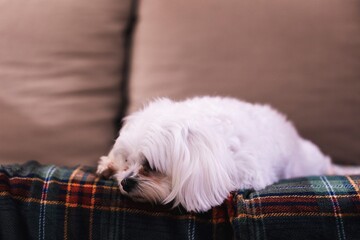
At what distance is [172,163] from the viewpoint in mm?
1015

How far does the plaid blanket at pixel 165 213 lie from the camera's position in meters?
0.88

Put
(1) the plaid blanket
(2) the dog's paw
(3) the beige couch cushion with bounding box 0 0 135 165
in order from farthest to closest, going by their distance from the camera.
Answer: (3) the beige couch cushion with bounding box 0 0 135 165 < (2) the dog's paw < (1) the plaid blanket

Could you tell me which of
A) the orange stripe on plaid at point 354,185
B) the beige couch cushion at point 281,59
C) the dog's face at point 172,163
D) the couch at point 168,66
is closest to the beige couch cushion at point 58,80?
the couch at point 168,66

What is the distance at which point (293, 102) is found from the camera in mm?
1404

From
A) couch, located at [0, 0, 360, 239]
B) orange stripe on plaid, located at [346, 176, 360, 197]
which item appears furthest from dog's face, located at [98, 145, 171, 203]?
orange stripe on plaid, located at [346, 176, 360, 197]

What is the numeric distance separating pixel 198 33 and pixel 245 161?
0.53m

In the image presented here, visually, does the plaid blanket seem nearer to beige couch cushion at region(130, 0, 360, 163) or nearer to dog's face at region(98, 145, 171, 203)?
dog's face at region(98, 145, 171, 203)

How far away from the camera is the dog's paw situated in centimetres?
112

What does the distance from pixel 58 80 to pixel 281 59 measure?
0.73m

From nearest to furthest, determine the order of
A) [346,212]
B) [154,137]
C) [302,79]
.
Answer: [346,212] → [154,137] → [302,79]

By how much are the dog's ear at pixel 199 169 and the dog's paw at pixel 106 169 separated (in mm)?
208

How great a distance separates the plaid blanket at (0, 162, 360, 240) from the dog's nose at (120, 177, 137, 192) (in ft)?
0.06

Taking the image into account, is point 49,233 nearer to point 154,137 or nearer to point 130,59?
point 154,137

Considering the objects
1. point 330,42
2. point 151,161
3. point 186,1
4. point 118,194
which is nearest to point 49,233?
point 118,194
